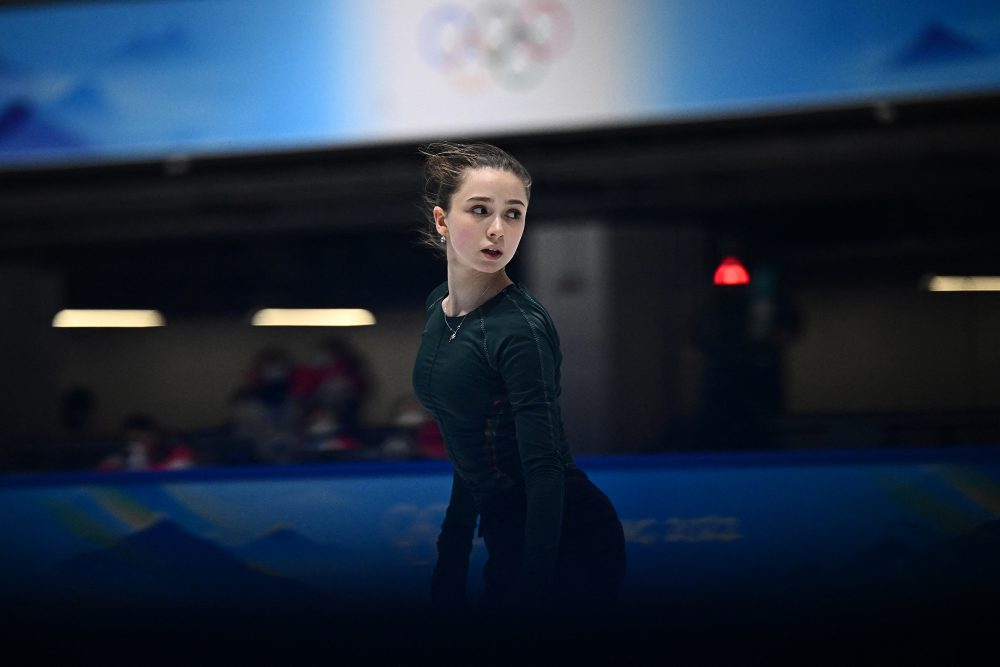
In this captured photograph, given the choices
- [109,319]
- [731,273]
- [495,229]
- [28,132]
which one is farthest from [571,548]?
[28,132]

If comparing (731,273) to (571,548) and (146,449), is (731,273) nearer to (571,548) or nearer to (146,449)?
(146,449)

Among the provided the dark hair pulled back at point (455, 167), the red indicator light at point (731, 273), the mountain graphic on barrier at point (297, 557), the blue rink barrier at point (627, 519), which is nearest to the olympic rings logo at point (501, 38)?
the red indicator light at point (731, 273)

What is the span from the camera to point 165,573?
3299mm

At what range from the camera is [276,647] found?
98.3 inches

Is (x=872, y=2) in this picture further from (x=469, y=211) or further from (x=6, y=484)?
(x=6, y=484)

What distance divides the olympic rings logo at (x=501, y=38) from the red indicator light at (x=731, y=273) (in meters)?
1.02

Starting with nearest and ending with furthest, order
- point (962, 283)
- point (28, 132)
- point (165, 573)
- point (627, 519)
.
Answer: point (627, 519)
point (962, 283)
point (165, 573)
point (28, 132)

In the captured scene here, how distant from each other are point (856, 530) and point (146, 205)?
2791 millimetres

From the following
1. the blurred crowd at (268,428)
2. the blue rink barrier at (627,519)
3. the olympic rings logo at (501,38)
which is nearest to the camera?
the blue rink barrier at (627,519)

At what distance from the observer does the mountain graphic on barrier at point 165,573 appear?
2.95m

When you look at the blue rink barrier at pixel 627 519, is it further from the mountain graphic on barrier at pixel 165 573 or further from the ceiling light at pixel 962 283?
the ceiling light at pixel 962 283

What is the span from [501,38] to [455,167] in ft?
8.30

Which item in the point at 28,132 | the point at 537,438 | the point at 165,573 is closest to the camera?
the point at 537,438

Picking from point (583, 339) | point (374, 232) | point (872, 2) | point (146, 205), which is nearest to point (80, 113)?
point (146, 205)
